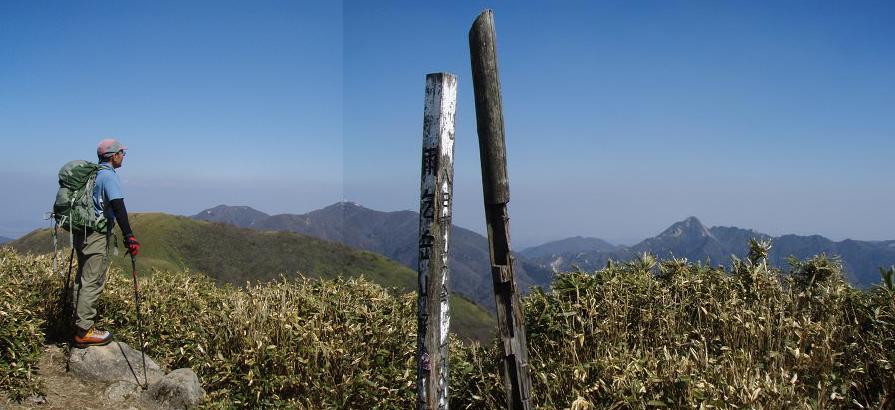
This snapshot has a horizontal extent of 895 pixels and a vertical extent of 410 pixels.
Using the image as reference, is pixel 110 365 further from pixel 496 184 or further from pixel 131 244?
pixel 496 184

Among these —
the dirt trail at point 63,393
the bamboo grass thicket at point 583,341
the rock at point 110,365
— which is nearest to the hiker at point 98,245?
the rock at point 110,365

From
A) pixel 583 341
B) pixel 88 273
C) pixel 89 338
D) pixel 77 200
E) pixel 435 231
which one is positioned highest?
pixel 77 200

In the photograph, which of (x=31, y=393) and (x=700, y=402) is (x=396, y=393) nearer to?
(x=700, y=402)

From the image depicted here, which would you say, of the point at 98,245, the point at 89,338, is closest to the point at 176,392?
the point at 89,338

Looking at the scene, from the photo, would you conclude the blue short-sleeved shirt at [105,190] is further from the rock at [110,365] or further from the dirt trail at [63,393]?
the dirt trail at [63,393]

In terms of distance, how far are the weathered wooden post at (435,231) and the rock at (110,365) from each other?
18.9 feet

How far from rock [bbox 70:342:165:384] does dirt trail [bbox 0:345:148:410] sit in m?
0.14

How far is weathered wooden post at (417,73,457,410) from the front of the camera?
5871 mm

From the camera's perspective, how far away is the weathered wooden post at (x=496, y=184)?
6078 millimetres

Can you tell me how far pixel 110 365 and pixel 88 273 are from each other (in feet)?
5.10

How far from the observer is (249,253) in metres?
119

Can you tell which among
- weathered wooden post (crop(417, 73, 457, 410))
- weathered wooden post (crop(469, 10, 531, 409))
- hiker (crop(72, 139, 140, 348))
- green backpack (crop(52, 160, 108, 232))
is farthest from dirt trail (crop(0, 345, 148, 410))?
weathered wooden post (crop(469, 10, 531, 409))

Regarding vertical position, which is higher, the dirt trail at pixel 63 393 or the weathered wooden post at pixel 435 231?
the weathered wooden post at pixel 435 231

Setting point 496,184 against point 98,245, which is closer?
point 496,184
